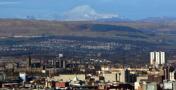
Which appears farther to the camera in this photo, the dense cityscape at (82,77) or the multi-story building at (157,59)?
the multi-story building at (157,59)

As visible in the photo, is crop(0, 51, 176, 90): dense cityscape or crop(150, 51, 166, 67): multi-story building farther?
crop(150, 51, 166, 67): multi-story building

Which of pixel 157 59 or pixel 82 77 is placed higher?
pixel 82 77

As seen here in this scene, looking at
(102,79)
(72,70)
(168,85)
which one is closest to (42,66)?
(72,70)

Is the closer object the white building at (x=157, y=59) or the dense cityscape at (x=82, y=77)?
the dense cityscape at (x=82, y=77)

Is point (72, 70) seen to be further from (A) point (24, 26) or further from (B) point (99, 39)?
(A) point (24, 26)

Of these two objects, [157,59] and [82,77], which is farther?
[157,59]

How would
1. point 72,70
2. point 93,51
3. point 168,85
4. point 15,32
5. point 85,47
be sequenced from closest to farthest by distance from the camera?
point 168,85, point 72,70, point 93,51, point 85,47, point 15,32

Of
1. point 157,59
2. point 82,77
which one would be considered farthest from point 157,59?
point 82,77

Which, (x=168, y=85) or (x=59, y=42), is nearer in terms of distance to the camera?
(x=168, y=85)

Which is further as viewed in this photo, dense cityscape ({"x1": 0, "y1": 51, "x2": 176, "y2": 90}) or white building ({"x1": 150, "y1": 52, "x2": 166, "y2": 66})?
white building ({"x1": 150, "y1": 52, "x2": 166, "y2": 66})

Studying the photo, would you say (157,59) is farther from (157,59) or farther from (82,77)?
(82,77)

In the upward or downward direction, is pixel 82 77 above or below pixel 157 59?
above
